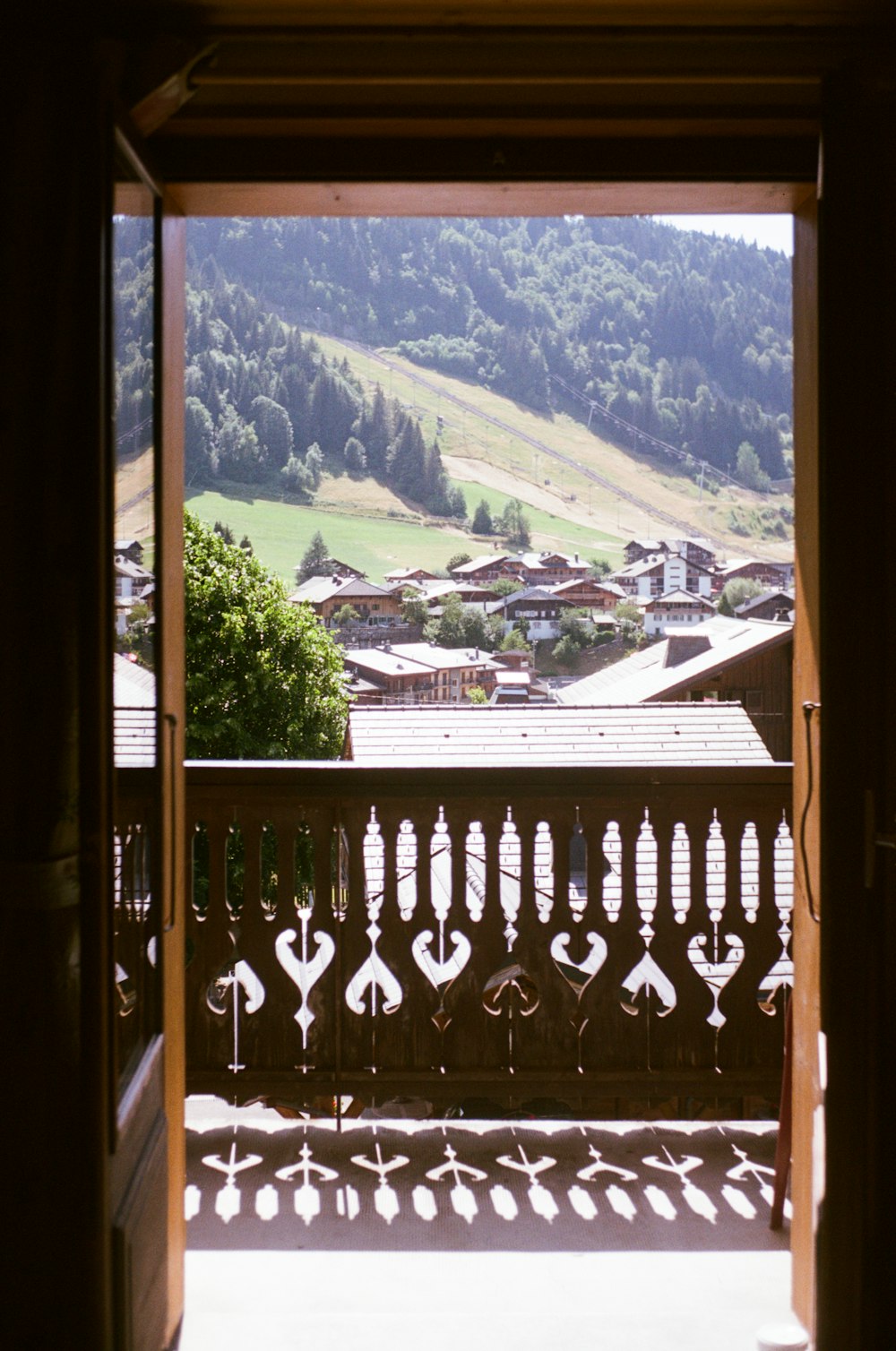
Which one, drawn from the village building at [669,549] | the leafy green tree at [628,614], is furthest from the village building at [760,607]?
the leafy green tree at [628,614]

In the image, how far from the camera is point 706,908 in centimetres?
326

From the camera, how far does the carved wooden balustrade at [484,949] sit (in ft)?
10.3

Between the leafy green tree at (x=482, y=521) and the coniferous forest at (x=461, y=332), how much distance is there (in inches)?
29.3

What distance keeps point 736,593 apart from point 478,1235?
10917mm

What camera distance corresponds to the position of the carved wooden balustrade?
315 centimetres

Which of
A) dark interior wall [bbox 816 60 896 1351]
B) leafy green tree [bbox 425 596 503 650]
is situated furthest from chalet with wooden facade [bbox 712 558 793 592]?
dark interior wall [bbox 816 60 896 1351]

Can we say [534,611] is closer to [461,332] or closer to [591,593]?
[591,593]

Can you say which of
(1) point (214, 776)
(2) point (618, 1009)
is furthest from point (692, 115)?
(2) point (618, 1009)

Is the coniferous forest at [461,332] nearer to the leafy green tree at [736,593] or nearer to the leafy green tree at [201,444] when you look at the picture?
the leafy green tree at [201,444]

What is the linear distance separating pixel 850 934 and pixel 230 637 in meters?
19.8

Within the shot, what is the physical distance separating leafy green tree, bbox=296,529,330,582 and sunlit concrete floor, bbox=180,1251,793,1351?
1902 cm

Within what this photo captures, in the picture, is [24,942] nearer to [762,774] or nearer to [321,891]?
[321,891]

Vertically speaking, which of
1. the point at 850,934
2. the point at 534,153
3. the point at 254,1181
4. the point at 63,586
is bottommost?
the point at 254,1181

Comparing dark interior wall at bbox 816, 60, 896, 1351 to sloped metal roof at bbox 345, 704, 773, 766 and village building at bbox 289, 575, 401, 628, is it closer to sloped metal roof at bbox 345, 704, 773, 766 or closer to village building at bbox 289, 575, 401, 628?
sloped metal roof at bbox 345, 704, 773, 766
